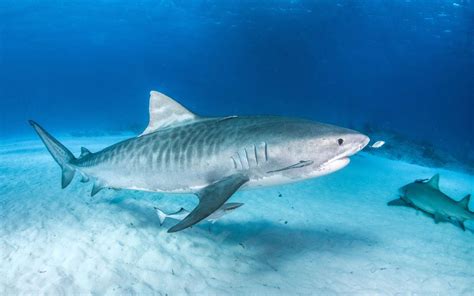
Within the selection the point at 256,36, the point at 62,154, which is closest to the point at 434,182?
the point at 62,154

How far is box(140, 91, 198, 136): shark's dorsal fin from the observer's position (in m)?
4.61

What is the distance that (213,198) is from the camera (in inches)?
129

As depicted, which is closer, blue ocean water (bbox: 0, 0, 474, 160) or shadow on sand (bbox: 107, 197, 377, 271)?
shadow on sand (bbox: 107, 197, 377, 271)

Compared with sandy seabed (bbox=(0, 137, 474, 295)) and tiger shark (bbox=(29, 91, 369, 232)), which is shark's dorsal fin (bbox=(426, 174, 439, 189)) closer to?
sandy seabed (bbox=(0, 137, 474, 295))

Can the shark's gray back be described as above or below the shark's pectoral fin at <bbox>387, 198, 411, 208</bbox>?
above

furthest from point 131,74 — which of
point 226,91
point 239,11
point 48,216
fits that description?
point 48,216

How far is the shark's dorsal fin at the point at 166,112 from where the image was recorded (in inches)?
181

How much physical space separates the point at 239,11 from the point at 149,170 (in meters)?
42.8

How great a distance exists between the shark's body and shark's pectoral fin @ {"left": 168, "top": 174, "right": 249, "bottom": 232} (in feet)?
15.1

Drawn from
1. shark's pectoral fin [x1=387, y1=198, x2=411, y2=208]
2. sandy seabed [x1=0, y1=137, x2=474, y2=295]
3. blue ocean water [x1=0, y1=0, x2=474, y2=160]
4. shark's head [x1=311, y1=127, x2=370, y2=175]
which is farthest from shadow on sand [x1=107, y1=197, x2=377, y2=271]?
blue ocean water [x1=0, y1=0, x2=474, y2=160]

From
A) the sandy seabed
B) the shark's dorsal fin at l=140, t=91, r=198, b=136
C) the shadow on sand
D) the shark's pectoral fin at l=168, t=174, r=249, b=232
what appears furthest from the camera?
the shadow on sand

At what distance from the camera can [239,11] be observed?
1673 inches

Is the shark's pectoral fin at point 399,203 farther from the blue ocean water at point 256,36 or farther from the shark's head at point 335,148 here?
the blue ocean water at point 256,36

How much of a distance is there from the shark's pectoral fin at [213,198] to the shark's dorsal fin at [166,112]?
131 centimetres
